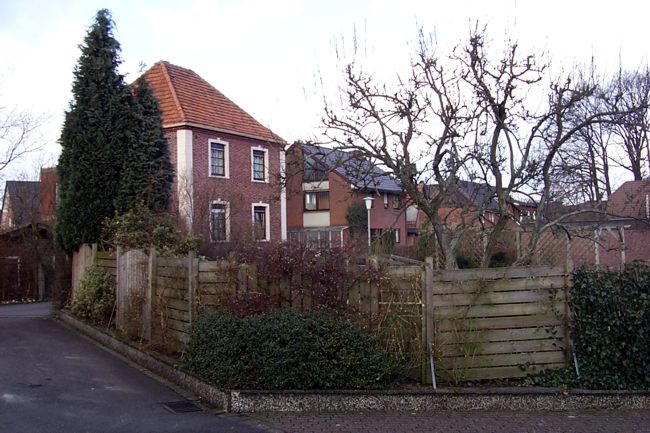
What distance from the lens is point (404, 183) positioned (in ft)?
31.8

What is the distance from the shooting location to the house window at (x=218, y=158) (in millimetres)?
27656

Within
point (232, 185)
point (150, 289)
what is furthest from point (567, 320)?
point (232, 185)

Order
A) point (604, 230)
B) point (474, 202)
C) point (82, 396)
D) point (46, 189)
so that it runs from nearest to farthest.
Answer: point (82, 396)
point (474, 202)
point (604, 230)
point (46, 189)

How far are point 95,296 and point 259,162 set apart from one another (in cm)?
1741

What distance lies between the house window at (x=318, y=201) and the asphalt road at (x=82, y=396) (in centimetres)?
3220

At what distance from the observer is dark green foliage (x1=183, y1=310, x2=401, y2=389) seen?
24.8 ft

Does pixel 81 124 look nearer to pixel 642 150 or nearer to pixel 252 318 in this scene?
pixel 252 318

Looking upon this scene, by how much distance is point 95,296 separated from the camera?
13859 mm

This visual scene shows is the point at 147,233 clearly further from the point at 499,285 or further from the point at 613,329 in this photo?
the point at 613,329

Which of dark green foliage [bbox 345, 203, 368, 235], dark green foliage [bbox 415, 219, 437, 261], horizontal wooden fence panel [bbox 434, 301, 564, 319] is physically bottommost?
horizontal wooden fence panel [bbox 434, 301, 564, 319]

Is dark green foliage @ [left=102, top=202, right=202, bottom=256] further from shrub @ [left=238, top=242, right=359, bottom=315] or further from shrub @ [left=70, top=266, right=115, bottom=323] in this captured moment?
shrub @ [left=238, top=242, right=359, bottom=315]

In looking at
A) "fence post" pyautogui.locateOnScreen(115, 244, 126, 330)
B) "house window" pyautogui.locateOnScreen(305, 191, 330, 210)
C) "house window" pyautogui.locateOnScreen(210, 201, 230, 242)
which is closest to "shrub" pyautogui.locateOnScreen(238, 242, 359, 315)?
"fence post" pyautogui.locateOnScreen(115, 244, 126, 330)

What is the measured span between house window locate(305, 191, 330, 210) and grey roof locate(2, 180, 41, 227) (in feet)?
56.4

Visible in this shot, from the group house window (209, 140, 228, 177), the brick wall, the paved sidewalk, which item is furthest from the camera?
house window (209, 140, 228, 177)
